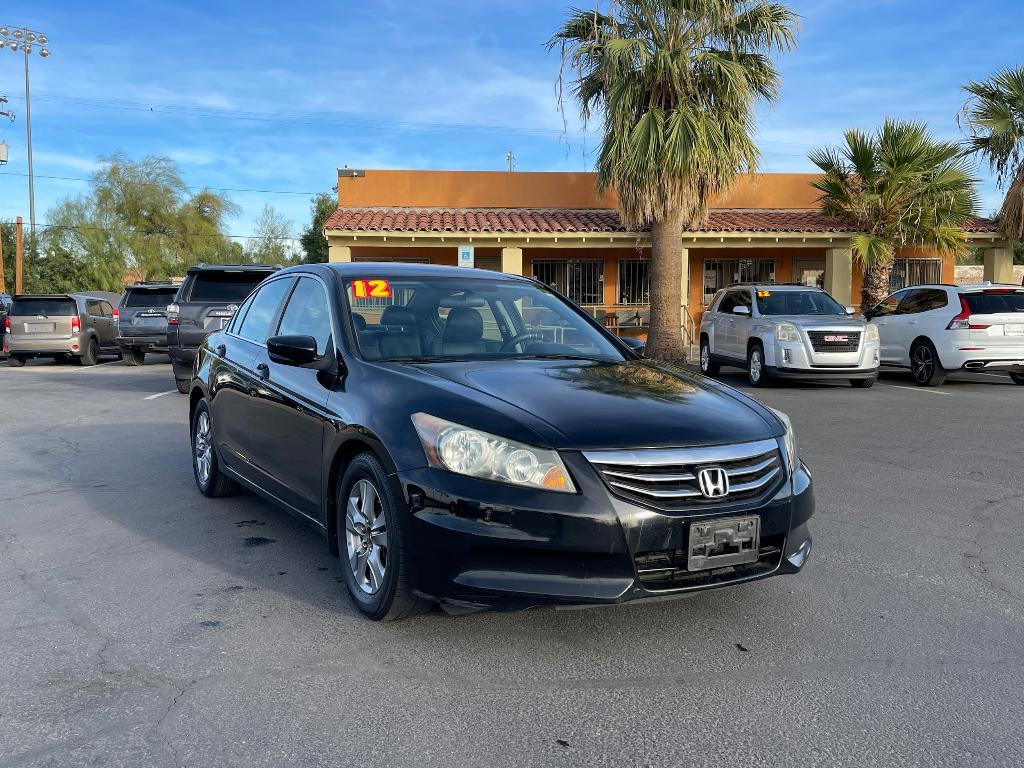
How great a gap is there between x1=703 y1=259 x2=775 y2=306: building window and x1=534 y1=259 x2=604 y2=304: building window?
2.84 meters

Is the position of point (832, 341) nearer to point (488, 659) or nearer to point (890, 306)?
point (890, 306)

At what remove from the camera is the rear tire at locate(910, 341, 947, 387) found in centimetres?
1414

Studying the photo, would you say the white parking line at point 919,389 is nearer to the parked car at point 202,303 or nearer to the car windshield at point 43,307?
the parked car at point 202,303

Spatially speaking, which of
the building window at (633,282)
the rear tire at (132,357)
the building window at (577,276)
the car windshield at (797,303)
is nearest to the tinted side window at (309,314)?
the car windshield at (797,303)

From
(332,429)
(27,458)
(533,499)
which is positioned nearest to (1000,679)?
(533,499)

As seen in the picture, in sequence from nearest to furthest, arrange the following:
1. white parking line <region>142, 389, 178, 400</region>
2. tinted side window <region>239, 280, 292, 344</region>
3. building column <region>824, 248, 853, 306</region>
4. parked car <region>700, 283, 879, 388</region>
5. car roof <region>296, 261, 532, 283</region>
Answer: car roof <region>296, 261, 532, 283</region>
tinted side window <region>239, 280, 292, 344</region>
white parking line <region>142, 389, 178, 400</region>
parked car <region>700, 283, 879, 388</region>
building column <region>824, 248, 853, 306</region>

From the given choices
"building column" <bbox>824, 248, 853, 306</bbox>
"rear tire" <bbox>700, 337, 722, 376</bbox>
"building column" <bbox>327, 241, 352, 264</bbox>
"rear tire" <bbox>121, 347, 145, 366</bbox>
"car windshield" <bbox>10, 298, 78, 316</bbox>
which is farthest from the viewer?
"building column" <bbox>824, 248, 853, 306</bbox>

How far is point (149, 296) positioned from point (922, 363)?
14.9 metres

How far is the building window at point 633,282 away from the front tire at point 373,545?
66.5 ft

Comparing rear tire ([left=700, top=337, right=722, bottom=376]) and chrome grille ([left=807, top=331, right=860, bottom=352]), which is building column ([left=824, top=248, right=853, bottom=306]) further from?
chrome grille ([left=807, top=331, right=860, bottom=352])

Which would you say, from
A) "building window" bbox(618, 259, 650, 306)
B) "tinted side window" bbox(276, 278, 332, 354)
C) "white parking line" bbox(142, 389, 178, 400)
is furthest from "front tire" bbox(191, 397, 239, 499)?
"building window" bbox(618, 259, 650, 306)

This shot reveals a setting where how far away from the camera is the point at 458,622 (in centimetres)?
393

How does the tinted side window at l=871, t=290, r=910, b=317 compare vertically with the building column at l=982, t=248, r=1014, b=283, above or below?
below

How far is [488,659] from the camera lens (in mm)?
3543
